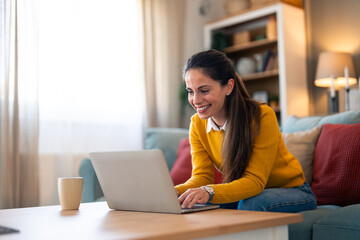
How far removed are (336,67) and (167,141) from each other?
4.62ft

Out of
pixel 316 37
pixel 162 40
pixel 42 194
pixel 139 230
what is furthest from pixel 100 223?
pixel 316 37

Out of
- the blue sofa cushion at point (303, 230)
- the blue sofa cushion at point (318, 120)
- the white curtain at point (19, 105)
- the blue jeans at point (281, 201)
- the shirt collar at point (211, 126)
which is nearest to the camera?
the blue jeans at point (281, 201)

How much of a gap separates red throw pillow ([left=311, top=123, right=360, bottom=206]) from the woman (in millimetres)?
312

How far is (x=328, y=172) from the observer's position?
1944 millimetres

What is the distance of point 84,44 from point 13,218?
2302 millimetres

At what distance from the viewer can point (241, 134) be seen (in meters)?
1.55

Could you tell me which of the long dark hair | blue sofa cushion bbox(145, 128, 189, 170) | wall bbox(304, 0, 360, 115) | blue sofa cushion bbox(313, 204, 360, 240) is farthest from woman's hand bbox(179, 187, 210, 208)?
wall bbox(304, 0, 360, 115)

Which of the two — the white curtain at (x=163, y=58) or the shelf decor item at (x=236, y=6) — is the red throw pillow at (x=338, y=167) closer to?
the white curtain at (x=163, y=58)

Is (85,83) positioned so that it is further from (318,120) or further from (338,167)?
(338,167)

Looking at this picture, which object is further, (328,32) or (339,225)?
(328,32)

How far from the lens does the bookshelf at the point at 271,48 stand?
3555 millimetres

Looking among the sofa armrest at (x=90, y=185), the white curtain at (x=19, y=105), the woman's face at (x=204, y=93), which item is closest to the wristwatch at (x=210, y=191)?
the woman's face at (x=204, y=93)

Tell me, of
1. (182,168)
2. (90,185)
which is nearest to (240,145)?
(182,168)

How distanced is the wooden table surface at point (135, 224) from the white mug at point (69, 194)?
101 mm
